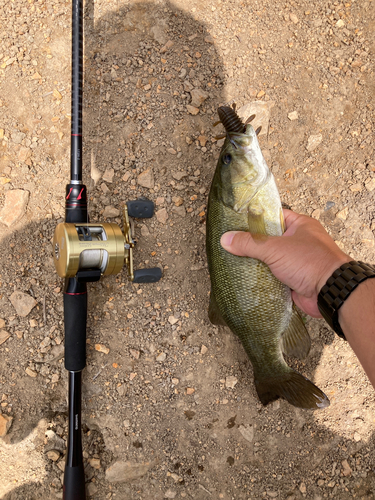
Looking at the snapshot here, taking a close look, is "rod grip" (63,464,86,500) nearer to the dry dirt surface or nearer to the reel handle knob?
the dry dirt surface

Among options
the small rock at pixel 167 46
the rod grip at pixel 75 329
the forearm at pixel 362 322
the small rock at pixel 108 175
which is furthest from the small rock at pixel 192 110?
the forearm at pixel 362 322

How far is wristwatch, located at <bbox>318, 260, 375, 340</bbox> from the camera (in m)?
1.68

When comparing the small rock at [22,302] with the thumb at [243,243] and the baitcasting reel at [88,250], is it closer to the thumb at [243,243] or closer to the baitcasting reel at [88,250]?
the baitcasting reel at [88,250]

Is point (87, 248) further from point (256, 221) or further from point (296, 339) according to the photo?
point (296, 339)

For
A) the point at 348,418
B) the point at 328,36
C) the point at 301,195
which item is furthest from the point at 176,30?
the point at 348,418

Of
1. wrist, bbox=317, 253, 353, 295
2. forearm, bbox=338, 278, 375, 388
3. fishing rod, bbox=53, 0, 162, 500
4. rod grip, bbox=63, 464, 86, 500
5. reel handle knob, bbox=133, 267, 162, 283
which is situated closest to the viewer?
forearm, bbox=338, 278, 375, 388

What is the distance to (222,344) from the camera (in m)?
2.34

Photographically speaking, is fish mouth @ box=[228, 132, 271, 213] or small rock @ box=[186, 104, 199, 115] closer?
fish mouth @ box=[228, 132, 271, 213]

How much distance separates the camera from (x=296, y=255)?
1.85 m

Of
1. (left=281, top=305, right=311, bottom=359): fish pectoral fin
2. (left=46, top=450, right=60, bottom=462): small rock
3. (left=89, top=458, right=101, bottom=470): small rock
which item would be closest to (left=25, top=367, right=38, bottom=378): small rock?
(left=46, top=450, right=60, bottom=462): small rock

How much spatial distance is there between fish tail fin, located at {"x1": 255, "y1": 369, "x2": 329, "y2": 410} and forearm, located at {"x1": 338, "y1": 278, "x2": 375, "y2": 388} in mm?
416

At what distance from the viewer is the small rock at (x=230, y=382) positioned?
7.59 ft

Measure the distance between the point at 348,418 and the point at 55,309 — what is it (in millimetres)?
2051

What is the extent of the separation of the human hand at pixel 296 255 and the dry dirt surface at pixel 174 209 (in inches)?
19.8
